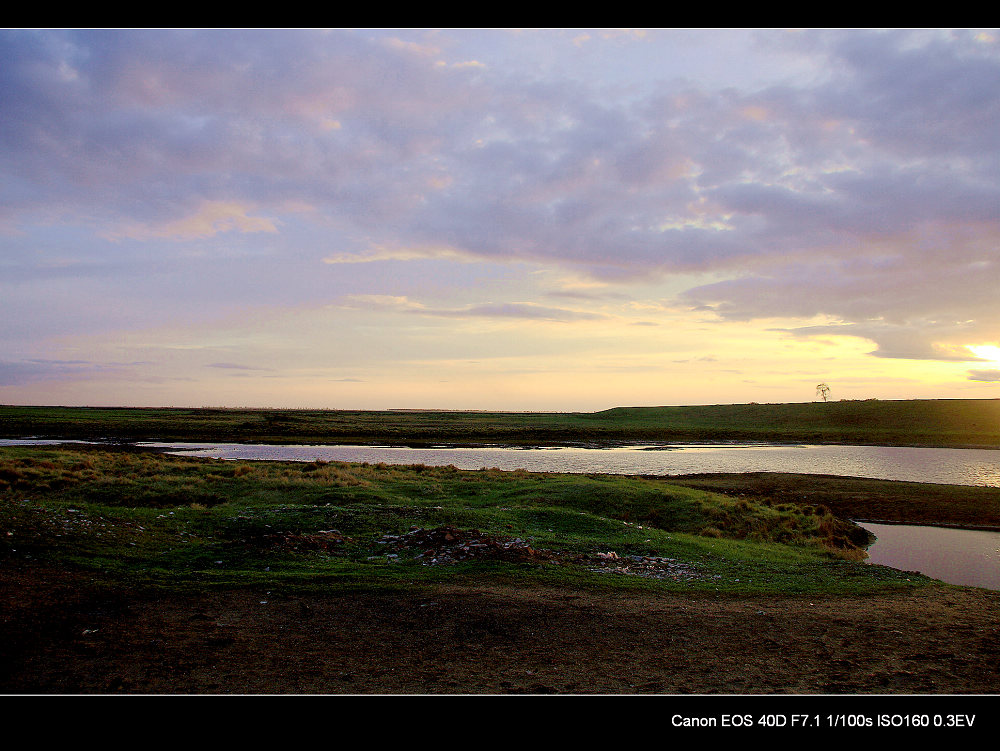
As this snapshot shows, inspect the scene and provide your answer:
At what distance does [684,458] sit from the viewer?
2670 inches

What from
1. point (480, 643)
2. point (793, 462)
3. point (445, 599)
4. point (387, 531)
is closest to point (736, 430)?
point (793, 462)

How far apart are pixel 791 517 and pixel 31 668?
27725 millimetres

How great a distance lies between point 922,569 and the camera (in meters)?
20.5

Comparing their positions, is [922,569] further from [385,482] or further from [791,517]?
[385,482]

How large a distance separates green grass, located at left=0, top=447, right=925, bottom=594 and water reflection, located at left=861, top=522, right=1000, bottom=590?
5.19ft

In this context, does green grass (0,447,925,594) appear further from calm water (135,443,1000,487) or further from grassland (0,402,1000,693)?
calm water (135,443,1000,487)

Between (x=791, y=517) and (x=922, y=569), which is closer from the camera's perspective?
(x=922, y=569)

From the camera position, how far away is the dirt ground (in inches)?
327

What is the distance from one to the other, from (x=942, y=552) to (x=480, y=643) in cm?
2248

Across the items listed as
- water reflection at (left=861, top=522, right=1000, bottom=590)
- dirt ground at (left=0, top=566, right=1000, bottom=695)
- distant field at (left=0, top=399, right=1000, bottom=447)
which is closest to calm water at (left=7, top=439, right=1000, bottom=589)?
water reflection at (left=861, top=522, right=1000, bottom=590)

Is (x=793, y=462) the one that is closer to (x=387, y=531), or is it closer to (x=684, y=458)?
(x=684, y=458)

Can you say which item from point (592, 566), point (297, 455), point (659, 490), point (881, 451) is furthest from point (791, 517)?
point (881, 451)

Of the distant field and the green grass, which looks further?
the distant field

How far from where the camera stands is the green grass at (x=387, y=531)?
47.1 ft
